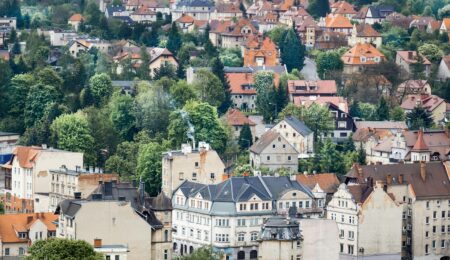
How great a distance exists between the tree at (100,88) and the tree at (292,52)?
1649cm

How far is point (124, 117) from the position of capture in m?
127

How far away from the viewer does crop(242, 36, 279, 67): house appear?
14788 cm

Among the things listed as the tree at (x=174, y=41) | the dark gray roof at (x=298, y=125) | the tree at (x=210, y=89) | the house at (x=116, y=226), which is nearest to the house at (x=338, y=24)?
the tree at (x=174, y=41)

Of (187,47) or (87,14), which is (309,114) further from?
(87,14)

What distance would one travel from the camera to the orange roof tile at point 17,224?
3701 inches

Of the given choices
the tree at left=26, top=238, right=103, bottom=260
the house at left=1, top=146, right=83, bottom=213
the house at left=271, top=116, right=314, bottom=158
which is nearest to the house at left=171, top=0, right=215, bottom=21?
the house at left=271, top=116, right=314, bottom=158

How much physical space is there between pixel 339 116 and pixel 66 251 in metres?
45.8

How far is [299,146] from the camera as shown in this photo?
121500 mm

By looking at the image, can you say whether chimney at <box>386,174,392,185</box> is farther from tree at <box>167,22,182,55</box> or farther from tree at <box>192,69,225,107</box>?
tree at <box>167,22,182,55</box>

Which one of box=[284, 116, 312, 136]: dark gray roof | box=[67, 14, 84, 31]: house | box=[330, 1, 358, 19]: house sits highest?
box=[330, 1, 358, 19]: house

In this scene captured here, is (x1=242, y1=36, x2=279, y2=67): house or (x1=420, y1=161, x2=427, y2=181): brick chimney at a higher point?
(x1=242, y1=36, x2=279, y2=67): house

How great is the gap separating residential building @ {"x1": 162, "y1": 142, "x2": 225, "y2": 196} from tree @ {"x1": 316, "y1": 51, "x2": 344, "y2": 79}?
110ft

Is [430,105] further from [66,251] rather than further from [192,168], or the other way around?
[66,251]

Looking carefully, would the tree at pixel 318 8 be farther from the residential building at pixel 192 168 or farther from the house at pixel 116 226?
the house at pixel 116 226
